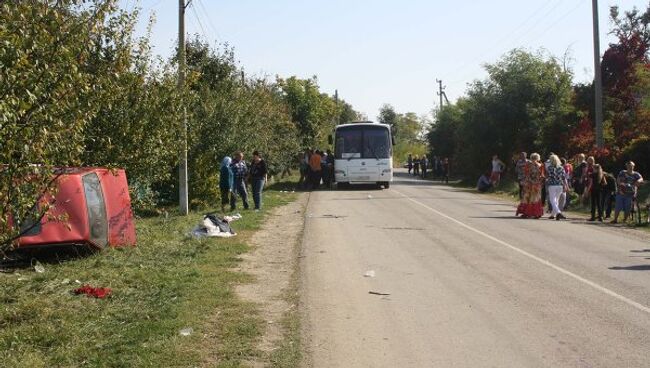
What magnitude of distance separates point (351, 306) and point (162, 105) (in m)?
7.67

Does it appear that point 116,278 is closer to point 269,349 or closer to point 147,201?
point 269,349

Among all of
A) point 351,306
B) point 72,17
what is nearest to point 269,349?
point 351,306

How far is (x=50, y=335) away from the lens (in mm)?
6887

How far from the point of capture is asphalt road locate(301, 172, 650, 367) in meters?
6.55

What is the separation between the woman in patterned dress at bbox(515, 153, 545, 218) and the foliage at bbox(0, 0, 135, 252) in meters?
14.0

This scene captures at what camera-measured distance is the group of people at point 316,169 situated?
33.5 meters

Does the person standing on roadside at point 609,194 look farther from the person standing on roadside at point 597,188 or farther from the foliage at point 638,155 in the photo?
the foliage at point 638,155

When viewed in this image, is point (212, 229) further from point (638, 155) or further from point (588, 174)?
point (638, 155)

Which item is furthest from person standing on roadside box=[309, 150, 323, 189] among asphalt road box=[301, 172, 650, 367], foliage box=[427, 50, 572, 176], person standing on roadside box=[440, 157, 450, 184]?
asphalt road box=[301, 172, 650, 367]

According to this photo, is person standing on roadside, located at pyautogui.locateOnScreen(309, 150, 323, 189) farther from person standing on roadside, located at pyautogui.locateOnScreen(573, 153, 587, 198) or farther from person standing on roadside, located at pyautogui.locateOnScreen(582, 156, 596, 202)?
person standing on roadside, located at pyautogui.locateOnScreen(582, 156, 596, 202)

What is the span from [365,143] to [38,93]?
26.7 meters

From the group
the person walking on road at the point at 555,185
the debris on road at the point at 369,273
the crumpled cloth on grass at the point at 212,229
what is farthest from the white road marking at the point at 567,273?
the crumpled cloth on grass at the point at 212,229

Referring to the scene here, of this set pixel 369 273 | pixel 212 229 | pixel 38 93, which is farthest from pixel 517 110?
pixel 38 93

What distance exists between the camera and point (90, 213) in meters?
11.4
